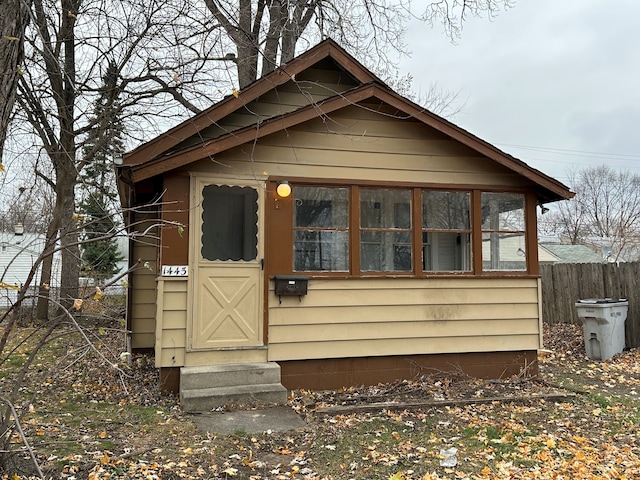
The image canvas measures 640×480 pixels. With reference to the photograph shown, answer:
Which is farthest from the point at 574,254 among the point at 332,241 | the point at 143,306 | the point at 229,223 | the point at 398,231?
the point at 229,223

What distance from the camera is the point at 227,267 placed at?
20.6 ft

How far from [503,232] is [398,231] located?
1.60 m

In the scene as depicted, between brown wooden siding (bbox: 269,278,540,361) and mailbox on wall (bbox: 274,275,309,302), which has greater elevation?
mailbox on wall (bbox: 274,275,309,302)

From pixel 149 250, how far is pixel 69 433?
4184 mm

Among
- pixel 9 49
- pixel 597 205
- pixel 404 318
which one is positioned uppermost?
pixel 597 205

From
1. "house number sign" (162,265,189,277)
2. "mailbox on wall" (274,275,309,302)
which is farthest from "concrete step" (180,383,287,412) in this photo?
"house number sign" (162,265,189,277)

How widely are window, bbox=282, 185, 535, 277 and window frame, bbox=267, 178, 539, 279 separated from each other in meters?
0.01

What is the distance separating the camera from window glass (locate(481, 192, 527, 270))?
716 cm

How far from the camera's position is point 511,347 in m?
7.13

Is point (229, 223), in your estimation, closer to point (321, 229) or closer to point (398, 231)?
point (321, 229)

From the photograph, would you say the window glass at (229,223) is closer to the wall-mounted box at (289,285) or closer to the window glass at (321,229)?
the wall-mounted box at (289,285)

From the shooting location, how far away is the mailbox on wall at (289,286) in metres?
6.30

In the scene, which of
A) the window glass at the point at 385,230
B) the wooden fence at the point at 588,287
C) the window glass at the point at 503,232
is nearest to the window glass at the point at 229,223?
the window glass at the point at 385,230

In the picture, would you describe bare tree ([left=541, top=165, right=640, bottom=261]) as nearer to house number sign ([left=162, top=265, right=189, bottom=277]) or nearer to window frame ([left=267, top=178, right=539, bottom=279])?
window frame ([left=267, top=178, right=539, bottom=279])
